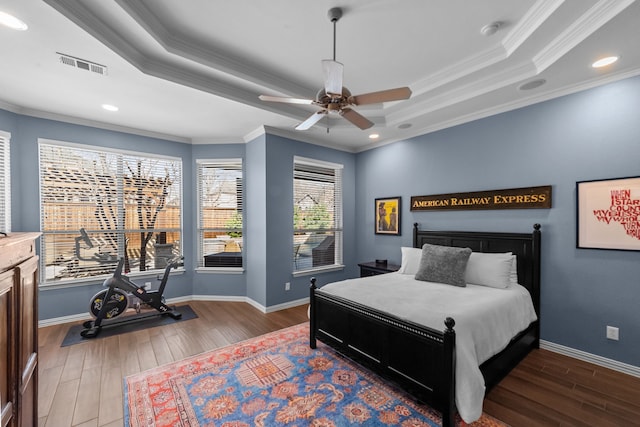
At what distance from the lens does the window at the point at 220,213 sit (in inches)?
187

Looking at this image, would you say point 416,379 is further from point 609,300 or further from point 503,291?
point 609,300

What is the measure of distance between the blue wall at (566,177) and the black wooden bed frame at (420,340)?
157mm

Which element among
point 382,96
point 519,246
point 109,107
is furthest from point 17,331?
point 519,246

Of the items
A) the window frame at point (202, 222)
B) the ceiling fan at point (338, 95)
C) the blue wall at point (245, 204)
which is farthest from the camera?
the window frame at point (202, 222)

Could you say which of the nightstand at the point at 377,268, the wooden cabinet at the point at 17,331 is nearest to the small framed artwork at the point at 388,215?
the nightstand at the point at 377,268

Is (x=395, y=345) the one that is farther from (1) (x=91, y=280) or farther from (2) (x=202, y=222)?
(1) (x=91, y=280)

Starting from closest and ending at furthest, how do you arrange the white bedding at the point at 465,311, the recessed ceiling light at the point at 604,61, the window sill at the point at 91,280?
the white bedding at the point at 465,311 → the recessed ceiling light at the point at 604,61 → the window sill at the point at 91,280

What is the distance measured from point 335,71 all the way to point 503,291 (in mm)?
2671

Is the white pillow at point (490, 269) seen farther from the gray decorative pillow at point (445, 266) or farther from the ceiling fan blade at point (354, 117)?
the ceiling fan blade at point (354, 117)

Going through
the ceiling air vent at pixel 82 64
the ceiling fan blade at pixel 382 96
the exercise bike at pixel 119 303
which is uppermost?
the ceiling air vent at pixel 82 64

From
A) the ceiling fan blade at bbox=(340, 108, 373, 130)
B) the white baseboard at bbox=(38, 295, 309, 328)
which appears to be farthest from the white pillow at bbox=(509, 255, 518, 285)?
the white baseboard at bbox=(38, 295, 309, 328)

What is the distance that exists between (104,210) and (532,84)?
561cm

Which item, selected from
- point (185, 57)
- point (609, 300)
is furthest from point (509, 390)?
point (185, 57)

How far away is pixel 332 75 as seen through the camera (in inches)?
76.9
